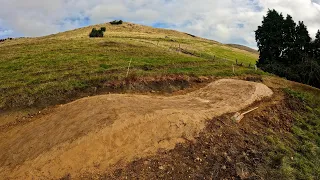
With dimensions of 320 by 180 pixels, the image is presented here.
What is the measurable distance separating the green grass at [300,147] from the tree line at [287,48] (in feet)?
54.5

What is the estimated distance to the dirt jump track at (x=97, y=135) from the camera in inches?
496

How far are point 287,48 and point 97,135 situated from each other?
36.8 m

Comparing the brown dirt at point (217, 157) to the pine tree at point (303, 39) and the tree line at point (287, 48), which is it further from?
the pine tree at point (303, 39)

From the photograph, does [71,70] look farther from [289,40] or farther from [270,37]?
[289,40]

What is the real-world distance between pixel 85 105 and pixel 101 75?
9257 millimetres

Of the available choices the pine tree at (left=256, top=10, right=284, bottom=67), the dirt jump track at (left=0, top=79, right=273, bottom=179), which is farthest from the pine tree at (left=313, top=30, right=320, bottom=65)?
the dirt jump track at (left=0, top=79, right=273, bottom=179)

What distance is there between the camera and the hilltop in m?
12.8

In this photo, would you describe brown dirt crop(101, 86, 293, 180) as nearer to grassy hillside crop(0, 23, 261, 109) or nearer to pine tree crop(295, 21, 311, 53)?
grassy hillside crop(0, 23, 261, 109)

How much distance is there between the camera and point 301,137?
58.3 ft

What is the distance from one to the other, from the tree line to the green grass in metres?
16.6

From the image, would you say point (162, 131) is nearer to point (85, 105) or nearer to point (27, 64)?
point (85, 105)

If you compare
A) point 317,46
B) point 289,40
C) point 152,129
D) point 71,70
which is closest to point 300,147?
point 152,129

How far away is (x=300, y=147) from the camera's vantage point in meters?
16.6

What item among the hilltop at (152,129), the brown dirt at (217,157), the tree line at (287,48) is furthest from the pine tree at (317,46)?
the brown dirt at (217,157)
